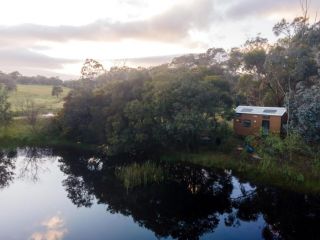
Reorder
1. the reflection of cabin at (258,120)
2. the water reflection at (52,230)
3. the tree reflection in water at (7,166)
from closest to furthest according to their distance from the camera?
the water reflection at (52,230)
the tree reflection in water at (7,166)
the reflection of cabin at (258,120)

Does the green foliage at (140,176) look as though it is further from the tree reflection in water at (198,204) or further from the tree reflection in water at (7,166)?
the tree reflection in water at (7,166)

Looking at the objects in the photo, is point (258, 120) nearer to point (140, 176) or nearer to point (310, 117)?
point (310, 117)

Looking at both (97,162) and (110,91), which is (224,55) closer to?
(110,91)

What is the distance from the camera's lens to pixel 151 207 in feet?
72.3

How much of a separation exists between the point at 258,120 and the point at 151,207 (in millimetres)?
19722

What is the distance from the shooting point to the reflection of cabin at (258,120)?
35.8 meters

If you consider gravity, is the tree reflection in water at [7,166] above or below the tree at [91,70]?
below

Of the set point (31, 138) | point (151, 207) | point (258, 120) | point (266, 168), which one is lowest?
point (151, 207)

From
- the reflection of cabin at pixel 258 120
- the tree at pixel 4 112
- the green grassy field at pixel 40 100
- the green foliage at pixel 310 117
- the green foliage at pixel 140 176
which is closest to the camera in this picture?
the green foliage at pixel 310 117

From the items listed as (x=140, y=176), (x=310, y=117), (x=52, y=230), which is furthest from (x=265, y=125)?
(x=52, y=230)

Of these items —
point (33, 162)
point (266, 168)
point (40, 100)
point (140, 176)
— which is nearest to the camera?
point (140, 176)

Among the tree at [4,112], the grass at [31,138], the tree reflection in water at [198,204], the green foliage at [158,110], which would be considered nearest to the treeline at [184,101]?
the green foliage at [158,110]

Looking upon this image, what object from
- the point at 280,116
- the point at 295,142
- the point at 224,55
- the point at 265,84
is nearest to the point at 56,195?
the point at 295,142

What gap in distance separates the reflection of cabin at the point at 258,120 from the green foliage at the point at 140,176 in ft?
46.1
